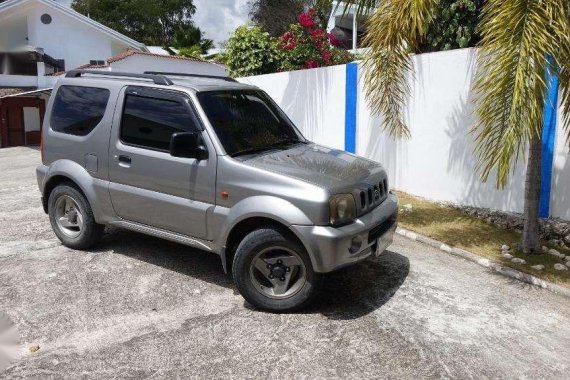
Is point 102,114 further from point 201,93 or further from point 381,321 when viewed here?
point 381,321

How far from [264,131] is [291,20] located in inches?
1074

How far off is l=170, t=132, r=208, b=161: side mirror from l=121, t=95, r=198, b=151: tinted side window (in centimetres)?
17

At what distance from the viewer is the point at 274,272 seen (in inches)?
161

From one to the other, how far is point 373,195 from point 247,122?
4.61ft

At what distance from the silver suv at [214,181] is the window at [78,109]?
0.6 inches

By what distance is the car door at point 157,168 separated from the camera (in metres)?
4.40

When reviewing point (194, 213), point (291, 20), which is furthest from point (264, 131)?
point (291, 20)

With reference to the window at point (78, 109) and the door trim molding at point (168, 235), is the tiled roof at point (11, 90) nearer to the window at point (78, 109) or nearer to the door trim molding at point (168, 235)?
the window at point (78, 109)

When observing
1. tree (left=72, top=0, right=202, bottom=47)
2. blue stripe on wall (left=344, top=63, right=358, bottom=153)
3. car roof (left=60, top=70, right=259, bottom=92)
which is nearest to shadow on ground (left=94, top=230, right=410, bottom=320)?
car roof (left=60, top=70, right=259, bottom=92)

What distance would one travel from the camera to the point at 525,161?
6.44m

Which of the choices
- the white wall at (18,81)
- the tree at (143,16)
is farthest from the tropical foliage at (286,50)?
the tree at (143,16)

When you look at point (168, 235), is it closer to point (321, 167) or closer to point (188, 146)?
point (188, 146)

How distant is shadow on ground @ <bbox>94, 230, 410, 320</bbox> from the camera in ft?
14.2

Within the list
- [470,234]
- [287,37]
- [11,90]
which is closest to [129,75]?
[470,234]
